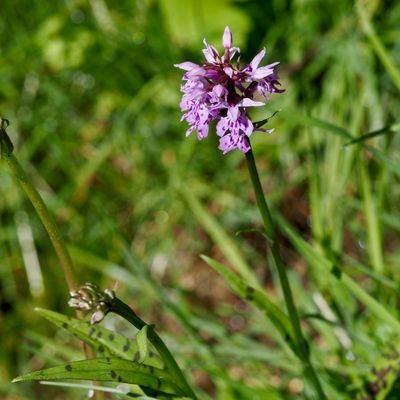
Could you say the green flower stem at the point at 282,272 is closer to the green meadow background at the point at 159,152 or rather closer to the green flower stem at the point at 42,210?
the green flower stem at the point at 42,210

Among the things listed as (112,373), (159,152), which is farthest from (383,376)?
(159,152)

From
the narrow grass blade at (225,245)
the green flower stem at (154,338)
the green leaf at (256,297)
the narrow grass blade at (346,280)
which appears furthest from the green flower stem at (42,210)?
the narrow grass blade at (225,245)

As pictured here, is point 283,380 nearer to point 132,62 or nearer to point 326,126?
point 326,126

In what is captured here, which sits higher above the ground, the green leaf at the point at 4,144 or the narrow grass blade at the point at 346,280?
the green leaf at the point at 4,144

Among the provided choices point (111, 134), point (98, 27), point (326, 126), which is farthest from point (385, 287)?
point (98, 27)

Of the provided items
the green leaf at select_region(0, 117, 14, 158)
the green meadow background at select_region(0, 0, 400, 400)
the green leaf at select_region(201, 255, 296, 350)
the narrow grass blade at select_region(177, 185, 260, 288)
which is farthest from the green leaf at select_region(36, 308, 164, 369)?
the green meadow background at select_region(0, 0, 400, 400)

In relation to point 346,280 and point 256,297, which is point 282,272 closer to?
point 256,297

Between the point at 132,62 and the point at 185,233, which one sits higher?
the point at 132,62
